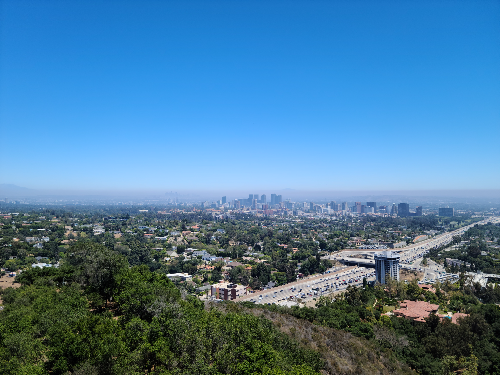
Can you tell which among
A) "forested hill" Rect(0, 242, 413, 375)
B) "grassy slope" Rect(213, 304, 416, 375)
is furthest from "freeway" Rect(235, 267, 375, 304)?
"forested hill" Rect(0, 242, 413, 375)

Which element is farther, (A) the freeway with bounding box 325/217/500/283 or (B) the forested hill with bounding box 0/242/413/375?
(A) the freeway with bounding box 325/217/500/283

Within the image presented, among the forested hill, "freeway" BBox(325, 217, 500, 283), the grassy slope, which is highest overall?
the forested hill

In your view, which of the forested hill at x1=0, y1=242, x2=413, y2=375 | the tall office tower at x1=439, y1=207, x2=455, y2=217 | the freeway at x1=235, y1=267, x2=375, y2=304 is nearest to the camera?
the forested hill at x1=0, y1=242, x2=413, y2=375

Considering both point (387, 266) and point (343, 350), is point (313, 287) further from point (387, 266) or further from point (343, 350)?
point (343, 350)

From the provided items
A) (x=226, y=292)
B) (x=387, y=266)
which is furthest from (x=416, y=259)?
(x=226, y=292)

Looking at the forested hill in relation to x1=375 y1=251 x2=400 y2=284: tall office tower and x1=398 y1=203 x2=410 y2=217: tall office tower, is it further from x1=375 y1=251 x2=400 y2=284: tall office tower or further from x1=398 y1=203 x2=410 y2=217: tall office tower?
x1=398 y1=203 x2=410 y2=217: tall office tower

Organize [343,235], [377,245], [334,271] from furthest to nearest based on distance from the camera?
[343,235] → [377,245] → [334,271]

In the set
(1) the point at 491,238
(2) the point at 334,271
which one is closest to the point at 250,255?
(2) the point at 334,271

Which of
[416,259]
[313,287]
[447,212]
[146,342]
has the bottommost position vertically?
[416,259]

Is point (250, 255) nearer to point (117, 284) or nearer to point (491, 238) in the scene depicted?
point (117, 284)
